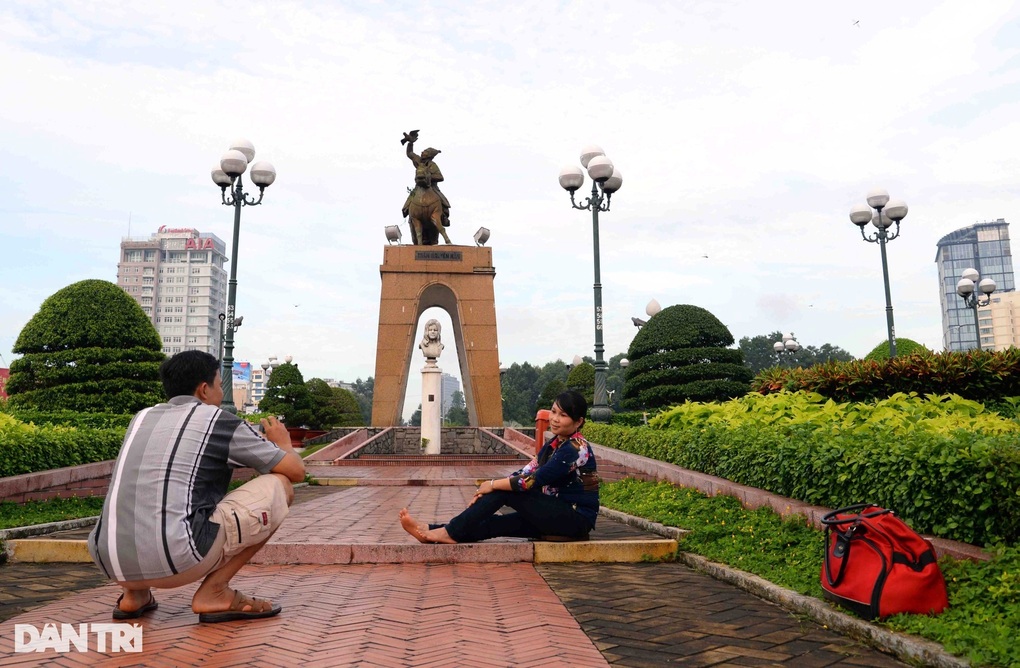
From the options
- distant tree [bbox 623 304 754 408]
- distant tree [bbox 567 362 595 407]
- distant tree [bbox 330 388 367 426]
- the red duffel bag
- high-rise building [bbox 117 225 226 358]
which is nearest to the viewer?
the red duffel bag

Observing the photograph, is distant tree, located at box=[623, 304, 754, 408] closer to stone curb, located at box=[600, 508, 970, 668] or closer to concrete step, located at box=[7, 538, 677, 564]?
concrete step, located at box=[7, 538, 677, 564]

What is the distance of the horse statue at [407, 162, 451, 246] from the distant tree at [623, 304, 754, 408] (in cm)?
1046

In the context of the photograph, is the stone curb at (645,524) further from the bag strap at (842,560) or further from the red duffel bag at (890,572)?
the red duffel bag at (890,572)

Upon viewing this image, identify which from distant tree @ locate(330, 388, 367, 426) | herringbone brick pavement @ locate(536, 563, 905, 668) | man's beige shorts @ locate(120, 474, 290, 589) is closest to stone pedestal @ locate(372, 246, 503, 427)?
distant tree @ locate(330, 388, 367, 426)

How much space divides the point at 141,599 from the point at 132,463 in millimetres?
843

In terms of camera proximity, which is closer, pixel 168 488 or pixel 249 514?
pixel 168 488

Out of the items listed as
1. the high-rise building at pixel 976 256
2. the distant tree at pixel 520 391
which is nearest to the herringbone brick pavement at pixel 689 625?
the distant tree at pixel 520 391

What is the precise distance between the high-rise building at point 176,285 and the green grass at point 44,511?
11289 centimetres

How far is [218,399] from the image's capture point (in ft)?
11.5

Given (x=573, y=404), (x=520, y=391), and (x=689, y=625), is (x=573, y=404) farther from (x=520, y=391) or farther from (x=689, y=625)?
(x=520, y=391)

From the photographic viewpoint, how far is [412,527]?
4723mm

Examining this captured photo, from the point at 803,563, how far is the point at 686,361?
51.9 ft

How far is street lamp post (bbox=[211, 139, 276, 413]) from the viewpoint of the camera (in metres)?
12.5

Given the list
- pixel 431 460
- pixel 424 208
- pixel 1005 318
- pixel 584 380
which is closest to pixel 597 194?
pixel 431 460
